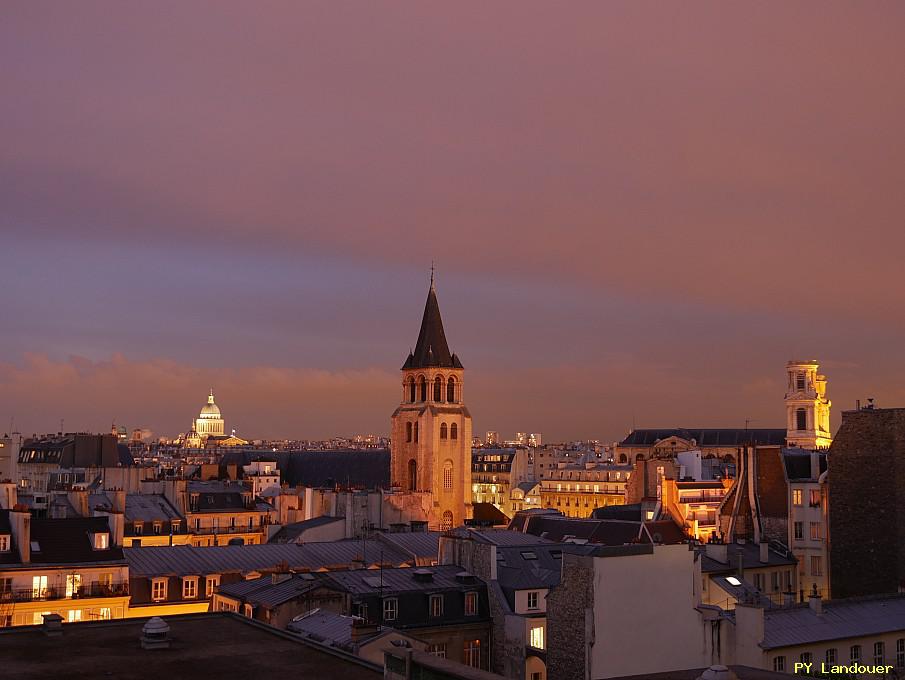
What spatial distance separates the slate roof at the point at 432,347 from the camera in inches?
5012

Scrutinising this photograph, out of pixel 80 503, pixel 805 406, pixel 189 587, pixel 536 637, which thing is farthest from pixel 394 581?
pixel 805 406

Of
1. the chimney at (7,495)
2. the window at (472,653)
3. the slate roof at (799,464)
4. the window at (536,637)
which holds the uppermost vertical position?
the slate roof at (799,464)

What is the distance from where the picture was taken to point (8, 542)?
4828 cm

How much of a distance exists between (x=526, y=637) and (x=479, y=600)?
9.59ft

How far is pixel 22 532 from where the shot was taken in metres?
48.2

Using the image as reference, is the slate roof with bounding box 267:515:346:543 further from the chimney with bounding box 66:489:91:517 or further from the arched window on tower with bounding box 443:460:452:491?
the arched window on tower with bounding box 443:460:452:491

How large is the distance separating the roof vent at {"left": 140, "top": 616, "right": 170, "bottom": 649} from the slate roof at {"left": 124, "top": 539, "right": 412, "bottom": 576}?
28.3m

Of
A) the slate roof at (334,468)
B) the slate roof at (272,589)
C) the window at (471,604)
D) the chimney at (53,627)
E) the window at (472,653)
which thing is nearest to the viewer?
the chimney at (53,627)

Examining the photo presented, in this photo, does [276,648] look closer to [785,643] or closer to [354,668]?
[354,668]

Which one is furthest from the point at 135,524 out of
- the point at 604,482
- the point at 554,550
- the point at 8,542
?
the point at 604,482

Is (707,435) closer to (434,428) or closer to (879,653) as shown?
(434,428)

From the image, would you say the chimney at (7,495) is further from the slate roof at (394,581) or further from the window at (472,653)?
the window at (472,653)

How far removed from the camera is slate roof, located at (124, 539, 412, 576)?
5328 centimetres

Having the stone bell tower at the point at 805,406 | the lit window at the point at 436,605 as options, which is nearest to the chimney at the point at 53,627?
the lit window at the point at 436,605
